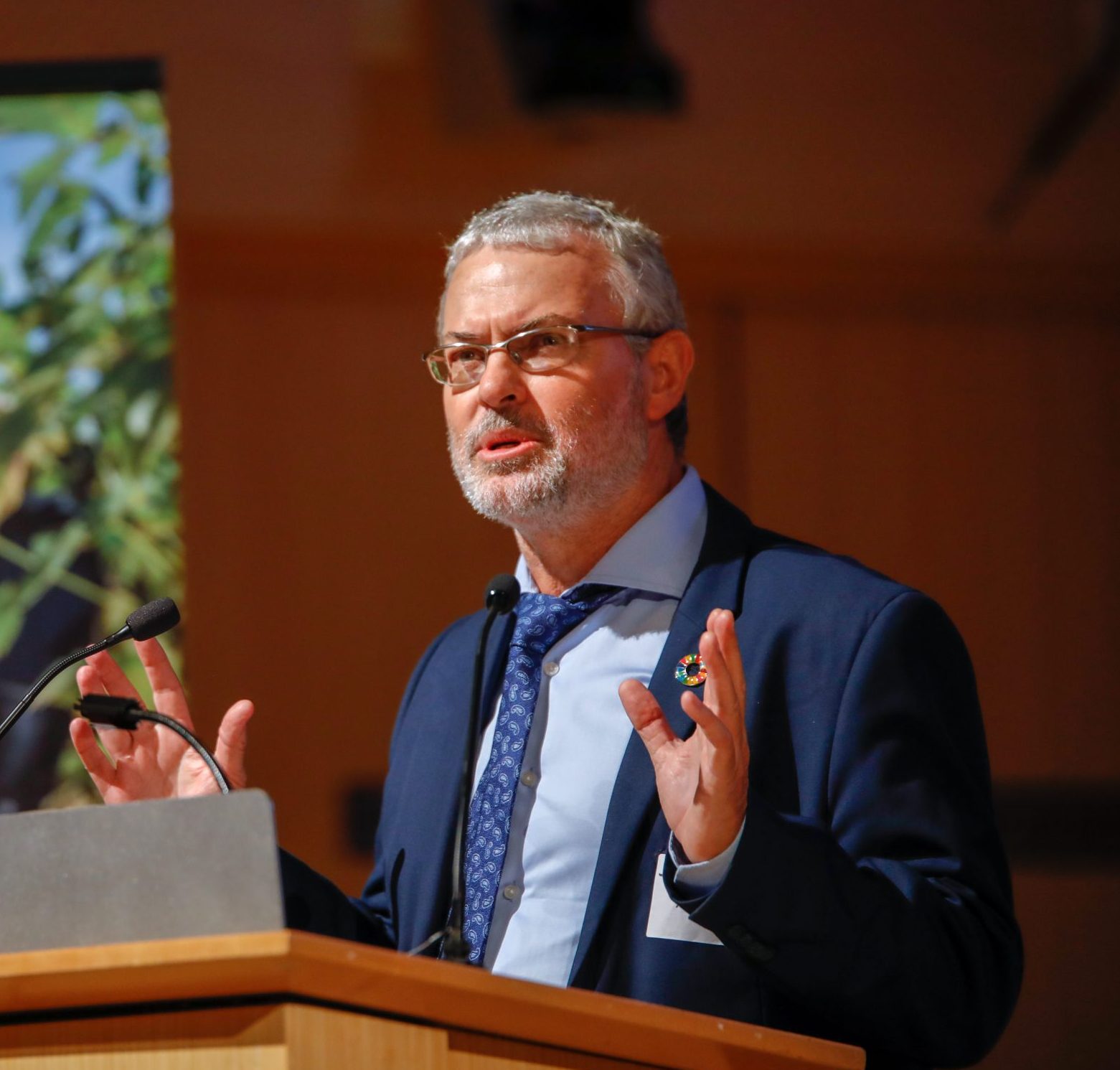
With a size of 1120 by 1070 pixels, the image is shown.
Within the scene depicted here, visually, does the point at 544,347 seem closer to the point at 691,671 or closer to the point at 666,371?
the point at 666,371

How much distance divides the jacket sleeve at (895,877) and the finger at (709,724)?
0.07m

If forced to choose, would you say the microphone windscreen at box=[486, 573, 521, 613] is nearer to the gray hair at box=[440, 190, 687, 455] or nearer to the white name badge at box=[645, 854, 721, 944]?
the white name badge at box=[645, 854, 721, 944]

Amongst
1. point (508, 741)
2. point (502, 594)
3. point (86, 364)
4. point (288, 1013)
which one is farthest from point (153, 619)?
point (86, 364)

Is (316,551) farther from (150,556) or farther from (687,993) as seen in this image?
(687,993)

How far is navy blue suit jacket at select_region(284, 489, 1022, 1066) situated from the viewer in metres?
1.41

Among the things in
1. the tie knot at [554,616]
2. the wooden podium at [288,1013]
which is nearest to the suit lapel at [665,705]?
the tie knot at [554,616]

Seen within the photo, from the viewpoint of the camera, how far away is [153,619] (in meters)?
1.64

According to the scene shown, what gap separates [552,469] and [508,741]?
14.8 inches

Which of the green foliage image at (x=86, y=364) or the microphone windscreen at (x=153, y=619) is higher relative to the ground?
the green foliage image at (x=86, y=364)

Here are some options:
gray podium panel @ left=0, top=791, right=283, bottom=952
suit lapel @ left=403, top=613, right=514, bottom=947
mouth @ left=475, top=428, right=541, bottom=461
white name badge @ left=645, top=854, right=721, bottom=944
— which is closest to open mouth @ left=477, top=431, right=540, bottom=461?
mouth @ left=475, top=428, right=541, bottom=461

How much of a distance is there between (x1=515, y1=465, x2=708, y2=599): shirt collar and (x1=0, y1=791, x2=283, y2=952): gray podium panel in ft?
3.18

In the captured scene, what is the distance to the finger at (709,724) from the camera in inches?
52.7

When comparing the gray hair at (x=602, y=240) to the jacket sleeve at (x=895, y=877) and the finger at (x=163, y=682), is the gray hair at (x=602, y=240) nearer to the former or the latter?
the jacket sleeve at (x=895, y=877)

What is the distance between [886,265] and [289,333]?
5.57 feet
